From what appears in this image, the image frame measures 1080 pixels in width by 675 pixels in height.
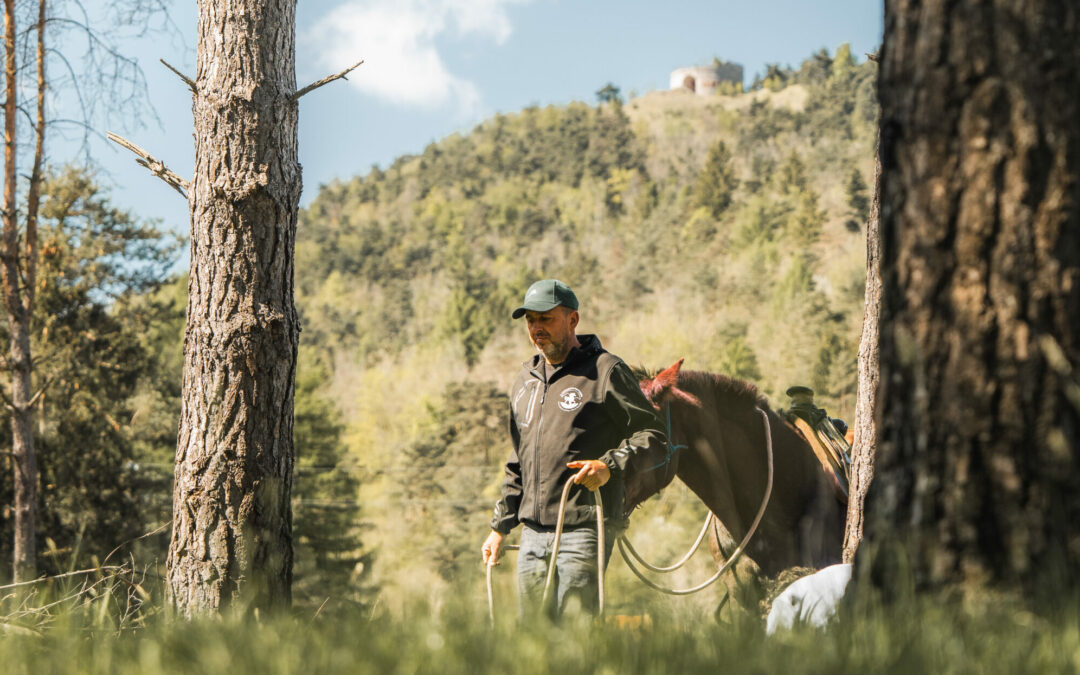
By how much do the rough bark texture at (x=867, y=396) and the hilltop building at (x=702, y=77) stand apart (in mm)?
156259

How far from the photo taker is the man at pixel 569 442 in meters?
4.42

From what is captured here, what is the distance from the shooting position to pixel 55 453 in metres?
20.3

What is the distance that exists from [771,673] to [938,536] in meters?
0.65

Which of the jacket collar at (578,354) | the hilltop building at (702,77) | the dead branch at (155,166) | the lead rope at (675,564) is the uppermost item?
the hilltop building at (702,77)

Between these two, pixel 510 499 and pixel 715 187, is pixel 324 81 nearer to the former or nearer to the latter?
pixel 510 499

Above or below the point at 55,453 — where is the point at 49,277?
above

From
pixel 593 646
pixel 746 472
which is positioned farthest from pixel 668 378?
pixel 593 646

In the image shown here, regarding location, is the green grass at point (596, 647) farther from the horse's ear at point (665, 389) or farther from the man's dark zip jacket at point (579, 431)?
the horse's ear at point (665, 389)

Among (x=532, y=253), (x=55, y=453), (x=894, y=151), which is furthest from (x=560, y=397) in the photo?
(x=532, y=253)

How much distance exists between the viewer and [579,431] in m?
4.54

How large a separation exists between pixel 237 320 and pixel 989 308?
10.2 ft

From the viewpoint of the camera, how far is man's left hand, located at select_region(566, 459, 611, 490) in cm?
430

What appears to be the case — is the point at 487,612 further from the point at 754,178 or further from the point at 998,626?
the point at 754,178

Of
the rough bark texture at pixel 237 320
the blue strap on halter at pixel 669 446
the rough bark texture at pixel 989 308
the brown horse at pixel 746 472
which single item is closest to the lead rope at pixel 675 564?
the brown horse at pixel 746 472
